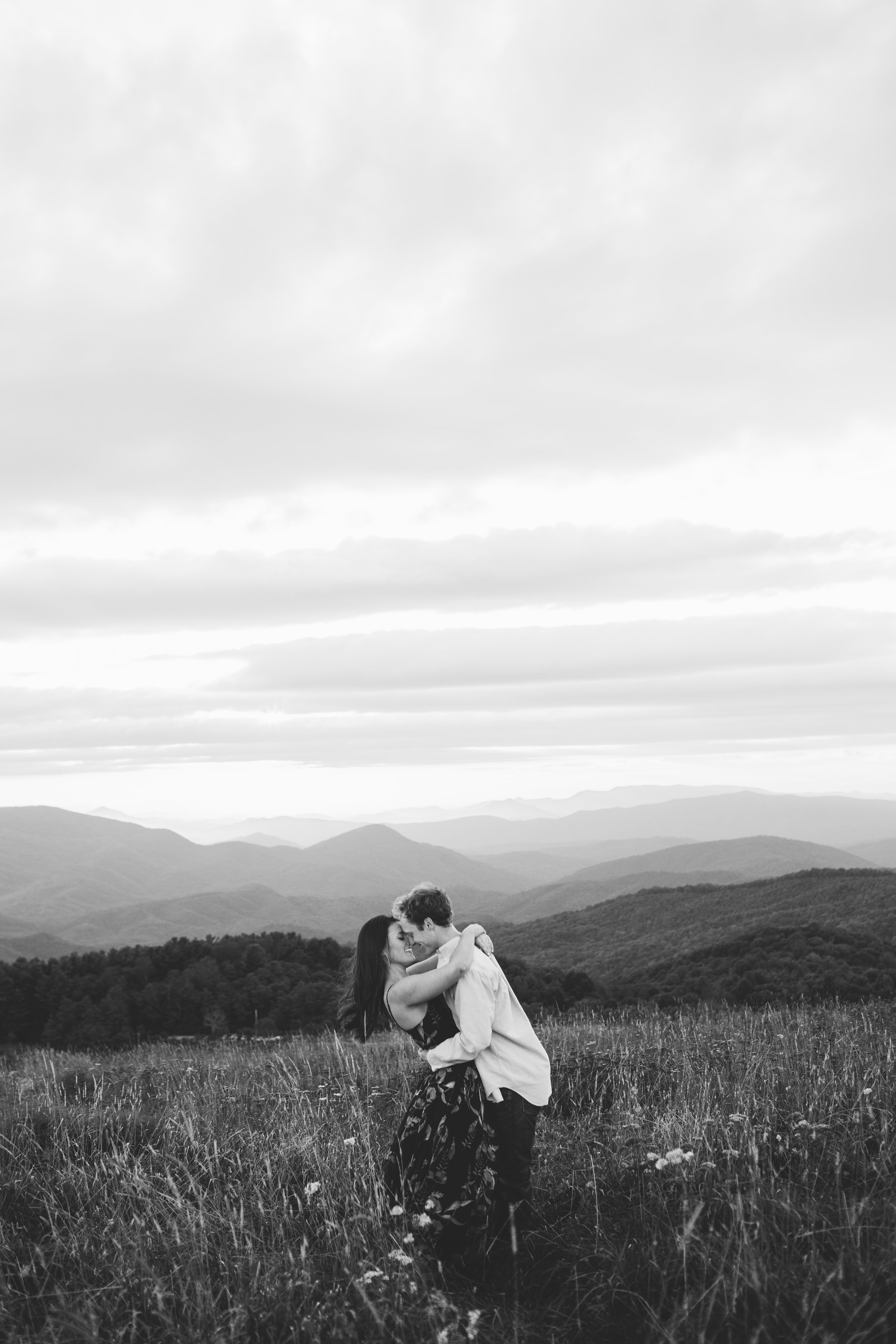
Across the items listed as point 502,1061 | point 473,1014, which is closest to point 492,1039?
point 502,1061

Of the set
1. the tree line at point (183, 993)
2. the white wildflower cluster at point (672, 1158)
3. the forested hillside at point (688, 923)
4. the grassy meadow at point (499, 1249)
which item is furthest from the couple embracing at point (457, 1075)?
the forested hillside at point (688, 923)

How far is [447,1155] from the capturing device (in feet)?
15.6

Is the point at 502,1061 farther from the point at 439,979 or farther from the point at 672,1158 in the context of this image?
the point at 672,1158

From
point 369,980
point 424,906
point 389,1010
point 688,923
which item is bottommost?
point 688,923

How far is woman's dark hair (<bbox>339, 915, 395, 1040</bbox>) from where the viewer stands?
510 centimetres

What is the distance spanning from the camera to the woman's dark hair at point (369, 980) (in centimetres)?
510

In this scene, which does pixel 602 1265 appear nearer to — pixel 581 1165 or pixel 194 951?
pixel 581 1165

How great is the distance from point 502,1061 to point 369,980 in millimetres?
868

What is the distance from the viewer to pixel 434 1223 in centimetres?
455

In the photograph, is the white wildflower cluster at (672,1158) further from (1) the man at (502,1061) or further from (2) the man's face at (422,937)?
(2) the man's face at (422,937)

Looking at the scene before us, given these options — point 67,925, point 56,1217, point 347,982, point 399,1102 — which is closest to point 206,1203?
point 56,1217

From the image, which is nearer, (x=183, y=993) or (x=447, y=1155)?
(x=447, y=1155)

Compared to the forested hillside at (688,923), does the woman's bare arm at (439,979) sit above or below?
above

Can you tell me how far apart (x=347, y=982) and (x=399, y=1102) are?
3.56 meters
